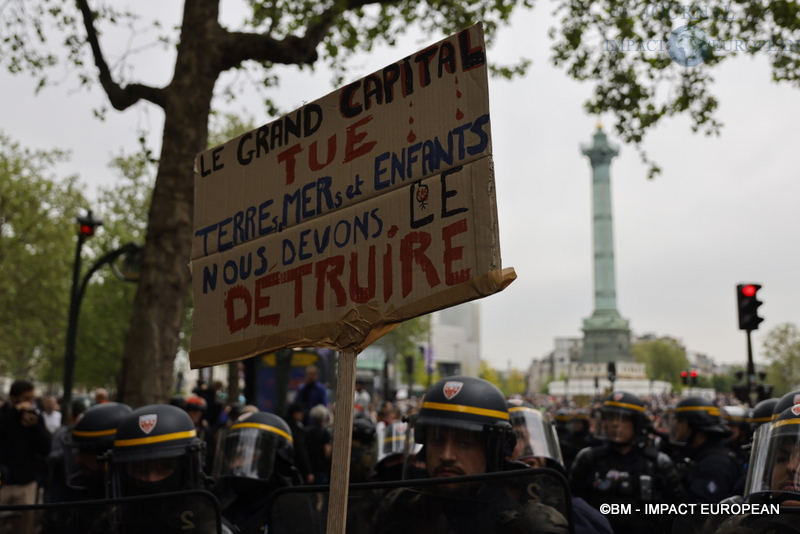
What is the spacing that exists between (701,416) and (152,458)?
480 centimetres

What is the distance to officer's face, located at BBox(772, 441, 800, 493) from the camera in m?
2.69

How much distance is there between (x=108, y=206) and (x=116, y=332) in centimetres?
669

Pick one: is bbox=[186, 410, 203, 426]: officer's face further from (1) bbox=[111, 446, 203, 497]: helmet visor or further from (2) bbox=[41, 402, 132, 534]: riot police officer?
(1) bbox=[111, 446, 203, 497]: helmet visor

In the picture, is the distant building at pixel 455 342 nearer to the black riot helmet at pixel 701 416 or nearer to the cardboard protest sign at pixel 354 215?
the black riot helmet at pixel 701 416

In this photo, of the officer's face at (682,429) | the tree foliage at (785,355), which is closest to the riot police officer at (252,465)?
the officer's face at (682,429)

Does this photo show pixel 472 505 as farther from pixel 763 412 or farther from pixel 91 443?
pixel 763 412

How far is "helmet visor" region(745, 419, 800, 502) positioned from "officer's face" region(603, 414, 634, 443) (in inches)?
106

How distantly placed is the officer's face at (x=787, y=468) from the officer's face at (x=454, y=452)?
1063mm

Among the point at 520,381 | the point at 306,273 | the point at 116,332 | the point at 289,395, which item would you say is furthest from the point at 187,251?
the point at 520,381

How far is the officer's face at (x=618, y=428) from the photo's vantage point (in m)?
5.61

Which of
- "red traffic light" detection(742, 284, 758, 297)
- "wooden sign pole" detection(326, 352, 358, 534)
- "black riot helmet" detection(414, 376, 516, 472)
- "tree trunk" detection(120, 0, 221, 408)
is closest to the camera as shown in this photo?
"wooden sign pole" detection(326, 352, 358, 534)

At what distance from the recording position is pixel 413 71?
88.4 inches

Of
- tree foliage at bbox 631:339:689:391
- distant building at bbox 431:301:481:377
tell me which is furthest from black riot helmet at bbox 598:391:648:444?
distant building at bbox 431:301:481:377

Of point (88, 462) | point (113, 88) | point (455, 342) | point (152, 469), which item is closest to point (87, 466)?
point (88, 462)
